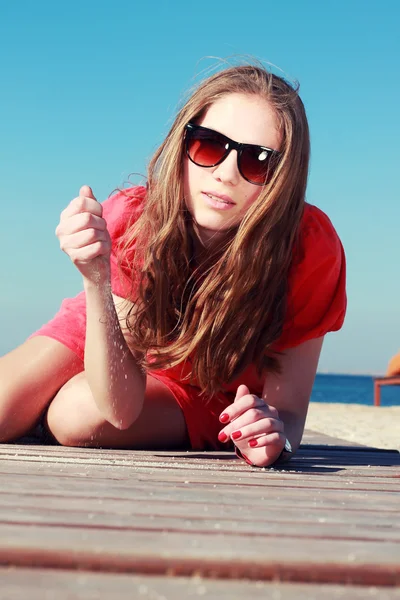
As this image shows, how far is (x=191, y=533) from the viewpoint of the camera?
4.70 ft

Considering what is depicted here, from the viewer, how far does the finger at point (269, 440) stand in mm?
2420

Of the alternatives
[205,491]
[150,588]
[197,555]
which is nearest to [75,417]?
[205,491]

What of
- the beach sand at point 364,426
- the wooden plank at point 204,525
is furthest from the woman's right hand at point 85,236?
the beach sand at point 364,426

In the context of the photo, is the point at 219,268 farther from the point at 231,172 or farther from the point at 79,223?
the point at 79,223

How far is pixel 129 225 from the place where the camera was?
118 inches

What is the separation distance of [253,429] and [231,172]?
872 mm

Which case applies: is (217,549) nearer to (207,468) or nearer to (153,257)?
(207,468)

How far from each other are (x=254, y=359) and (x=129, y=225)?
0.70 metres

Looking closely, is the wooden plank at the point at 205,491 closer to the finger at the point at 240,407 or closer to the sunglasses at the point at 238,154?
the finger at the point at 240,407

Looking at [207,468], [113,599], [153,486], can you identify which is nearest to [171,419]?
[207,468]

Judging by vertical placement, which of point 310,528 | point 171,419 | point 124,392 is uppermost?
point 310,528

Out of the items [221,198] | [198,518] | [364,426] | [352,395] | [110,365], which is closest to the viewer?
[198,518]

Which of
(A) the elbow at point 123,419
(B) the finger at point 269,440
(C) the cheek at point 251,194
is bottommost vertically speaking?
(A) the elbow at point 123,419

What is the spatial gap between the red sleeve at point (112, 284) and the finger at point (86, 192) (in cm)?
52
